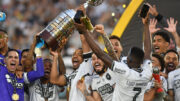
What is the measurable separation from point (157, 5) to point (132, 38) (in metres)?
0.79

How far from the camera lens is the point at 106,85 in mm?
5668

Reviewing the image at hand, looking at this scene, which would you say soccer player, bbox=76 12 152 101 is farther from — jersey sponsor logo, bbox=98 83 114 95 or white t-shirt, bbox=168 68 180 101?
white t-shirt, bbox=168 68 180 101

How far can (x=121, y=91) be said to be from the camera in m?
4.82

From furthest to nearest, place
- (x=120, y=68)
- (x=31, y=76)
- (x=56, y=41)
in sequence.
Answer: (x=31, y=76) < (x=56, y=41) < (x=120, y=68)

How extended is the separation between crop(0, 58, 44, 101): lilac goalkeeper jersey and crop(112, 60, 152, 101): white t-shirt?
1557 millimetres

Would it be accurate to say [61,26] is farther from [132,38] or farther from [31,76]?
[132,38]

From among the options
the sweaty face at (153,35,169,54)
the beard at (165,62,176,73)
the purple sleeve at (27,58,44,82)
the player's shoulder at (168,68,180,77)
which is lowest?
the player's shoulder at (168,68,180,77)

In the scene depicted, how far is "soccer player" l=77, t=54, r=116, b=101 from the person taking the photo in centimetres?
564

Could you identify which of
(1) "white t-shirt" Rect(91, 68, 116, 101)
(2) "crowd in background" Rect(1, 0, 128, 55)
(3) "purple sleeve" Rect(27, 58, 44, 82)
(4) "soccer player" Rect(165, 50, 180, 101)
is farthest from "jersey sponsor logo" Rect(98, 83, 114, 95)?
(2) "crowd in background" Rect(1, 0, 128, 55)

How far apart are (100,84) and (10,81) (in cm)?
137

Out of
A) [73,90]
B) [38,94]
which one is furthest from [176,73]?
[38,94]

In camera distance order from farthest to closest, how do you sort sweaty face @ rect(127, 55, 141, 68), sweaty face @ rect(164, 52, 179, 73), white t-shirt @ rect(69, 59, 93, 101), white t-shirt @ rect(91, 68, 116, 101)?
sweaty face @ rect(164, 52, 179, 73), white t-shirt @ rect(69, 59, 93, 101), white t-shirt @ rect(91, 68, 116, 101), sweaty face @ rect(127, 55, 141, 68)

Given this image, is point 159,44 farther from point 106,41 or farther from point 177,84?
point 106,41

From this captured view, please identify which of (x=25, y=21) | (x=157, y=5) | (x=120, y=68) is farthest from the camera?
(x=25, y=21)
